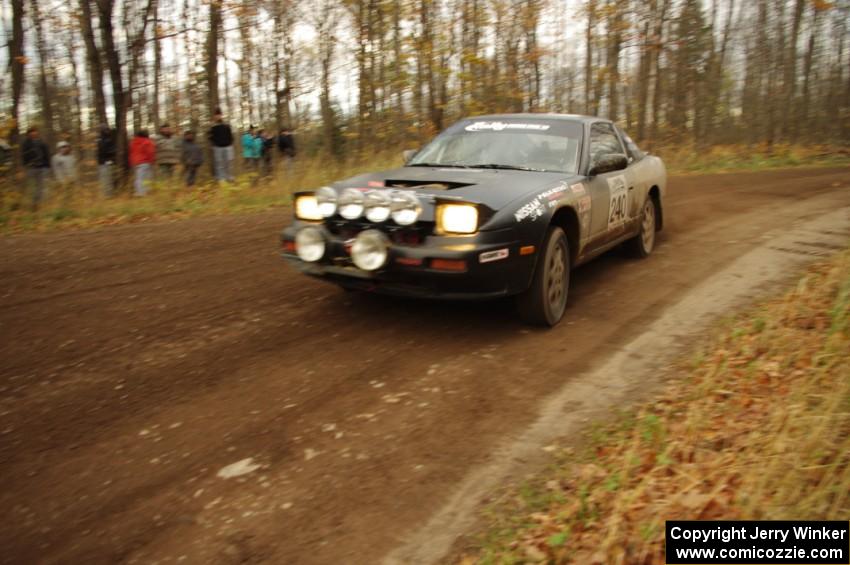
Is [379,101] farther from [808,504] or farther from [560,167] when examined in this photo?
[808,504]

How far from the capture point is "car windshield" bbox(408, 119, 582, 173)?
5504 mm

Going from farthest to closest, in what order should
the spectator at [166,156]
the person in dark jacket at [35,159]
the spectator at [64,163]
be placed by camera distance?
the spectator at [64,163] → the spectator at [166,156] → the person in dark jacket at [35,159]

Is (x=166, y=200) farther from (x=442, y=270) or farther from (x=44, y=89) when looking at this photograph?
(x=44, y=89)

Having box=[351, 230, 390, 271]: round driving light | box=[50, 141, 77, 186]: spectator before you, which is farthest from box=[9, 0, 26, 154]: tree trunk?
box=[351, 230, 390, 271]: round driving light

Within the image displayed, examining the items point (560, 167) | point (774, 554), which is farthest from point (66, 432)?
point (560, 167)

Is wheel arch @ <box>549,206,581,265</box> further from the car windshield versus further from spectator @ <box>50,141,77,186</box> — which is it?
spectator @ <box>50,141,77,186</box>

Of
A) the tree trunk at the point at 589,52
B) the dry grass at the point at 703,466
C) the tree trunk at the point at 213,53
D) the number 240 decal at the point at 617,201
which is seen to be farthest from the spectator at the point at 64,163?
the tree trunk at the point at 589,52

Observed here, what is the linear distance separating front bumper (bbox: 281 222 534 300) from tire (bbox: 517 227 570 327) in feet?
0.73

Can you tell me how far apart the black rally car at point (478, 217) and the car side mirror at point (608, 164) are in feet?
0.05

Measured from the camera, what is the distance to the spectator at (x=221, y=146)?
44.1 ft

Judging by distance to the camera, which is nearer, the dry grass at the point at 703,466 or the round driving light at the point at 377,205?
the dry grass at the point at 703,466

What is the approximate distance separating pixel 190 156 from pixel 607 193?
10224 mm

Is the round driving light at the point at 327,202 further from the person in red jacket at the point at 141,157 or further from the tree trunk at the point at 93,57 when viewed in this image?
the tree trunk at the point at 93,57

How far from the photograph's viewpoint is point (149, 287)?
5.93 metres
